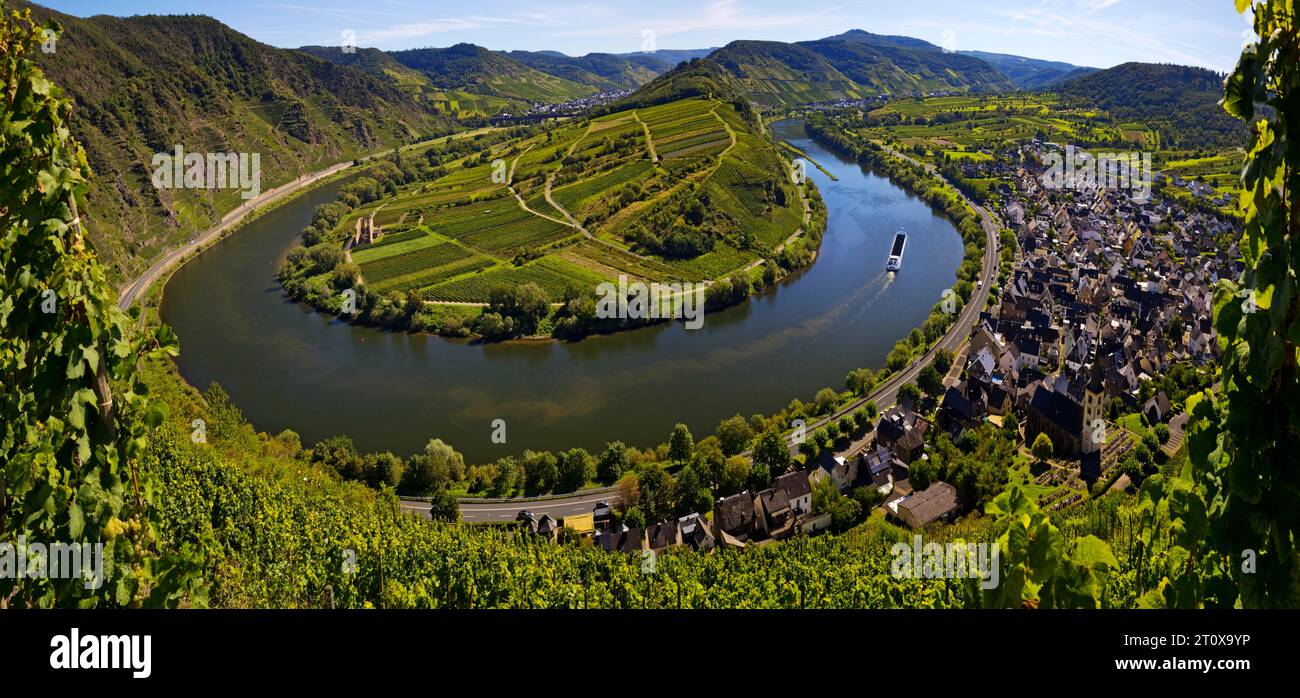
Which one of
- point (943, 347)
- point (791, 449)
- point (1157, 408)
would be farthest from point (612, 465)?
point (1157, 408)

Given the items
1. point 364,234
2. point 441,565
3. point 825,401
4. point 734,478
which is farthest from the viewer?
point 364,234

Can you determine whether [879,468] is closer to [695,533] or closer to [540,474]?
[695,533]

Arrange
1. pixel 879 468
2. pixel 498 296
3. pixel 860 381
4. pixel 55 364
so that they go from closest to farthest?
pixel 55 364
pixel 879 468
pixel 860 381
pixel 498 296

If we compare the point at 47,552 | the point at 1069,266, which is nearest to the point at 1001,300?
the point at 1069,266

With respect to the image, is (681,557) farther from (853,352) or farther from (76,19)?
(76,19)

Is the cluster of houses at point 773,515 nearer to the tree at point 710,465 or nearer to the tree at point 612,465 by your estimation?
the tree at point 710,465

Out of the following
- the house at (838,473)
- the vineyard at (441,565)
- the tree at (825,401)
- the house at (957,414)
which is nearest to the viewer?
the vineyard at (441,565)

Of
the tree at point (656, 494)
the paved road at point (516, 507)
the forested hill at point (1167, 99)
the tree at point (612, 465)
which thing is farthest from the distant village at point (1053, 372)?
the forested hill at point (1167, 99)
